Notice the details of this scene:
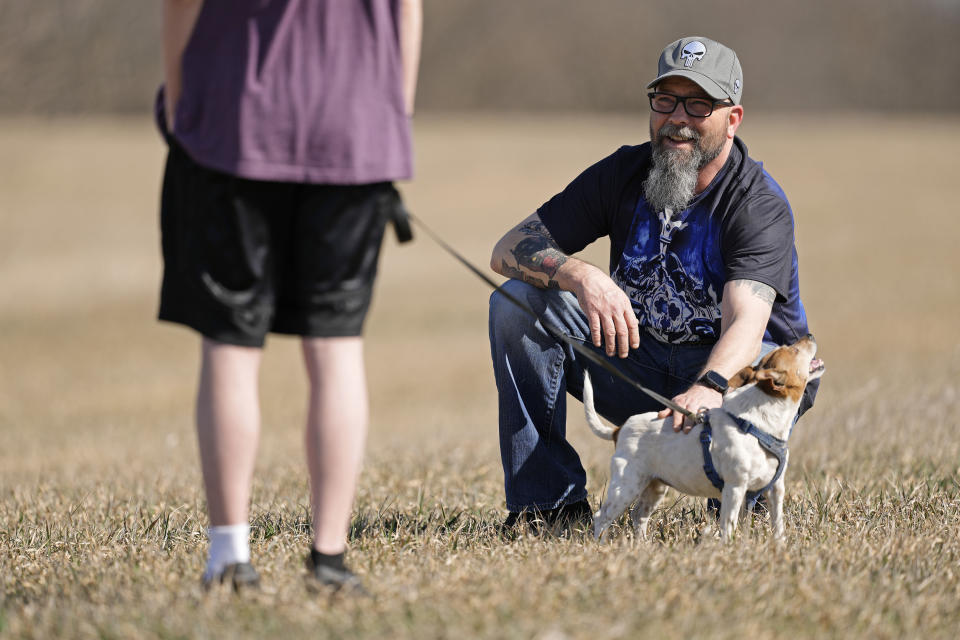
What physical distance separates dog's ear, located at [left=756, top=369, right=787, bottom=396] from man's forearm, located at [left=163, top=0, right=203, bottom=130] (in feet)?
6.89

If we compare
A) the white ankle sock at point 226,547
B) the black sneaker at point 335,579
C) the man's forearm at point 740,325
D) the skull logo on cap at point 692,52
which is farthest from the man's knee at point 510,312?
the white ankle sock at point 226,547

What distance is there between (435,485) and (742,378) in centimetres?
230

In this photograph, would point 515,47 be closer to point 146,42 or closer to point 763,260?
point 146,42

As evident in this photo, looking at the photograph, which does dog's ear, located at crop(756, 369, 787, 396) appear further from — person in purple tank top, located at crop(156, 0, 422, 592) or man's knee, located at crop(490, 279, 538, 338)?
person in purple tank top, located at crop(156, 0, 422, 592)

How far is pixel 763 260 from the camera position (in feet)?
13.5

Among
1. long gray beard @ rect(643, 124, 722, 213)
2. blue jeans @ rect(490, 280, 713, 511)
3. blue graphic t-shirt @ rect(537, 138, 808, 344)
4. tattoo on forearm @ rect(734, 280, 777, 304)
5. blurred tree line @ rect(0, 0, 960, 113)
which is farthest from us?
blurred tree line @ rect(0, 0, 960, 113)

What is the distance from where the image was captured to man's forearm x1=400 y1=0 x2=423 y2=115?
9.75 ft

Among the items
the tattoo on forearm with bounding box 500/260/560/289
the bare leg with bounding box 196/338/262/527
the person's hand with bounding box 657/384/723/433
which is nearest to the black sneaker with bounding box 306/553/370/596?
the bare leg with bounding box 196/338/262/527

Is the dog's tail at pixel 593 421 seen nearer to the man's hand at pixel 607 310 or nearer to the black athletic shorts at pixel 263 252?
the man's hand at pixel 607 310

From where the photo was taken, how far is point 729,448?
12.2 feet

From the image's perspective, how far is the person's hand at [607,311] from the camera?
4.17 metres

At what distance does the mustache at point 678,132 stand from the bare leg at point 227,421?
2121 millimetres

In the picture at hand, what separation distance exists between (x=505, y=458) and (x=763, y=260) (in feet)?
4.22

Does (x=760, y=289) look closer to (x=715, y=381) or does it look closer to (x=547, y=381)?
(x=715, y=381)
